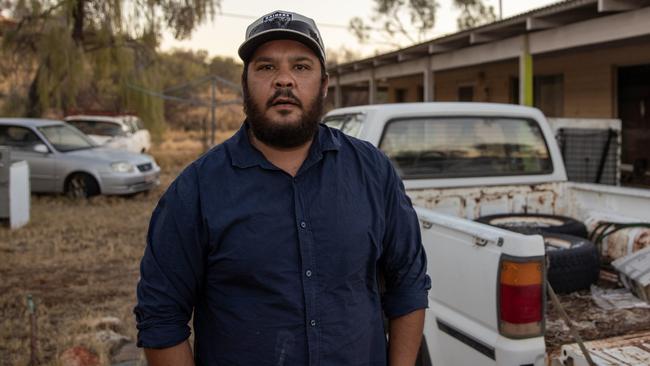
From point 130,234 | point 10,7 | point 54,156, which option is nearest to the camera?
point 130,234

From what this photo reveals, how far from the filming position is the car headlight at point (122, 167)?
39.2ft

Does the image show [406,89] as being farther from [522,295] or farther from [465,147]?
[522,295]

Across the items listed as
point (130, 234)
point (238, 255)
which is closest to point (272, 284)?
point (238, 255)

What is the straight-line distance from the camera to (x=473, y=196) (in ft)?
14.0

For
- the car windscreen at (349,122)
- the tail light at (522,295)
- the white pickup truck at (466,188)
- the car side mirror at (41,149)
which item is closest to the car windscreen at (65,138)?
the car side mirror at (41,149)

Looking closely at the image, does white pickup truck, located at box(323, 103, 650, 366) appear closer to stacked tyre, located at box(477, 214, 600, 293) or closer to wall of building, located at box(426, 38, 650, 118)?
stacked tyre, located at box(477, 214, 600, 293)

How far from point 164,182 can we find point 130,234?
270 inches

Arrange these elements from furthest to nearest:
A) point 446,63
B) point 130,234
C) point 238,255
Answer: point 446,63 < point 130,234 < point 238,255

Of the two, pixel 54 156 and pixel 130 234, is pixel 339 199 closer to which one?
pixel 130 234

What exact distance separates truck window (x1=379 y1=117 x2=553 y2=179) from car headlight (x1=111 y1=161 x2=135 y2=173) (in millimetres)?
8650

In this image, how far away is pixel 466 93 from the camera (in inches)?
714

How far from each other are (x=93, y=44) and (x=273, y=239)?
18020 millimetres

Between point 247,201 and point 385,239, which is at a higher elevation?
→ point 247,201

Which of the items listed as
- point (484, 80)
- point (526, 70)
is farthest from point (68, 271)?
point (484, 80)
